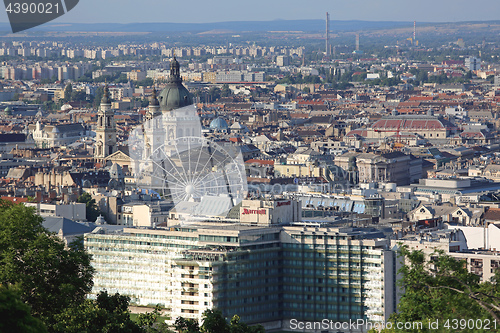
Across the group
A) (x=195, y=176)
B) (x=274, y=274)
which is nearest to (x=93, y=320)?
(x=274, y=274)

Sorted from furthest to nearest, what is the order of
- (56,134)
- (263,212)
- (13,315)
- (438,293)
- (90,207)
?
(56,134) → (90,207) → (263,212) → (438,293) → (13,315)

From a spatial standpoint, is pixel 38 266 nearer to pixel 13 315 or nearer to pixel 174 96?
pixel 13 315

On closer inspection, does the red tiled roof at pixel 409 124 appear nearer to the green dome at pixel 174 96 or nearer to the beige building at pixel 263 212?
the green dome at pixel 174 96

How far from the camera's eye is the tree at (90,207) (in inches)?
3465

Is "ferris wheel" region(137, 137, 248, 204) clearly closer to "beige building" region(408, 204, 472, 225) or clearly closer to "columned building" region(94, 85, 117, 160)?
"beige building" region(408, 204, 472, 225)

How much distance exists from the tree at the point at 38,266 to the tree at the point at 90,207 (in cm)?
4519

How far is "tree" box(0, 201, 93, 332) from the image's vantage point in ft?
131

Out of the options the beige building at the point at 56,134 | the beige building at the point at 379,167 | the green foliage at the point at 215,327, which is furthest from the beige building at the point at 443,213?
the beige building at the point at 56,134


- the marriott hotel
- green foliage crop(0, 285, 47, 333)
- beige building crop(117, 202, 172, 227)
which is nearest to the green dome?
beige building crop(117, 202, 172, 227)

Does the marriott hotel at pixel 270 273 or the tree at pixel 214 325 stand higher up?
the tree at pixel 214 325

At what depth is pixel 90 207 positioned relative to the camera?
3548 inches

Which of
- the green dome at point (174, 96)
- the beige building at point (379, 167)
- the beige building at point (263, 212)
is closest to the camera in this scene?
the beige building at point (263, 212)

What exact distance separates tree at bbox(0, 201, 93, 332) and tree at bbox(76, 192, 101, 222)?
148ft

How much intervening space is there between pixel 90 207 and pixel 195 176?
1041 centimetres
